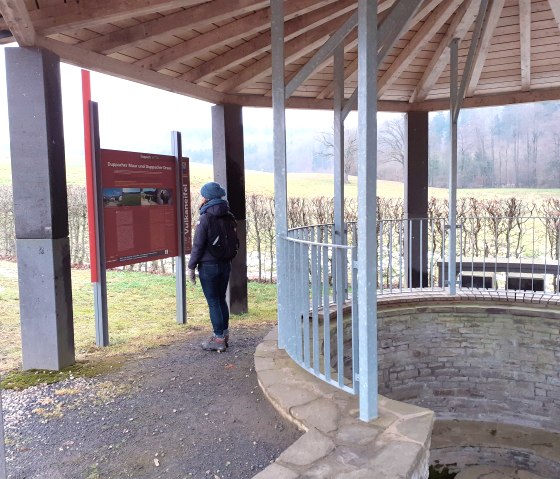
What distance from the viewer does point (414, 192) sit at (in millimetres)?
7621

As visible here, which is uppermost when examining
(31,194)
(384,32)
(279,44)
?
(279,44)

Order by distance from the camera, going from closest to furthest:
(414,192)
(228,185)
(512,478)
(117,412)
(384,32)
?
1. (384,32)
2. (117,412)
3. (512,478)
4. (228,185)
5. (414,192)

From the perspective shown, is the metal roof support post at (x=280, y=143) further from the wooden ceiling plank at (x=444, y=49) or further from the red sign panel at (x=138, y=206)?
the wooden ceiling plank at (x=444, y=49)

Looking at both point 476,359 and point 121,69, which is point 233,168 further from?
point 476,359

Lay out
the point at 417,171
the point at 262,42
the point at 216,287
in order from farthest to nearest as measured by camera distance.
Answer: the point at 417,171 → the point at 262,42 → the point at 216,287

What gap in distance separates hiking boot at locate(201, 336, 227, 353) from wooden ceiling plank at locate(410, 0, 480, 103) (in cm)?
434

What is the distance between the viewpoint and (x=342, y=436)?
8.97ft

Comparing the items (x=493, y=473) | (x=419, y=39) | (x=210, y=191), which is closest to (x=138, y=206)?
(x=210, y=191)

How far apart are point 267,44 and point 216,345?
10.6ft

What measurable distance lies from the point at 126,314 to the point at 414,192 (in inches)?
189

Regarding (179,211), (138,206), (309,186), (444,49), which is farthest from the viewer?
(309,186)

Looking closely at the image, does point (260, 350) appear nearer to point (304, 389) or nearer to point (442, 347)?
point (304, 389)

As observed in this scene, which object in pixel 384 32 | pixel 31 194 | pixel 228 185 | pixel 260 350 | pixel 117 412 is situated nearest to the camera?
pixel 384 32

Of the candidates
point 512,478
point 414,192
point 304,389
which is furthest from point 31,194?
point 512,478
